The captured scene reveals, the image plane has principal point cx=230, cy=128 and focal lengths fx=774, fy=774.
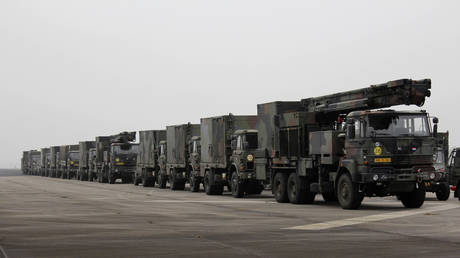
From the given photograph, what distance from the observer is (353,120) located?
72.9 feet

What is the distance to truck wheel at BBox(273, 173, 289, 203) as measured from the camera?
26625 mm

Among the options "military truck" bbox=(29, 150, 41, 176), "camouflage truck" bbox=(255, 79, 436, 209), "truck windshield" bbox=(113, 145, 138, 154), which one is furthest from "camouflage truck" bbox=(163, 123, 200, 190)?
"military truck" bbox=(29, 150, 41, 176)

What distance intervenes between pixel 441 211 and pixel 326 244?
9.13 meters

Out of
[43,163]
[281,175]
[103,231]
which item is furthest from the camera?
[43,163]

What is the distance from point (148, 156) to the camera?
46156 millimetres

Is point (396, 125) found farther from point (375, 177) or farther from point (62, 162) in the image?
point (62, 162)

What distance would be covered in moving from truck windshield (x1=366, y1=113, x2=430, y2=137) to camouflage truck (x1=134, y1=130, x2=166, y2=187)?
24306 millimetres

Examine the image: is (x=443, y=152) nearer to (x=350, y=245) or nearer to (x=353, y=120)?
(x=353, y=120)

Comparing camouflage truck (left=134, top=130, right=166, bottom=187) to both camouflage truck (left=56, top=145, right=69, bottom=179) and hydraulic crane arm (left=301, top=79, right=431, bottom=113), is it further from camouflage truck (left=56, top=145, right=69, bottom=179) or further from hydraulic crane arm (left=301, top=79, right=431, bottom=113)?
camouflage truck (left=56, top=145, right=69, bottom=179)

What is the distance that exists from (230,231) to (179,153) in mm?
23720

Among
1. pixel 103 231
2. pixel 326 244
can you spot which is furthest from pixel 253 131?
pixel 326 244

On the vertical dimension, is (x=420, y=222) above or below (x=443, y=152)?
below

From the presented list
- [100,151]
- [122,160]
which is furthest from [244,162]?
[100,151]

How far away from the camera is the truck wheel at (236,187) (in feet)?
101
